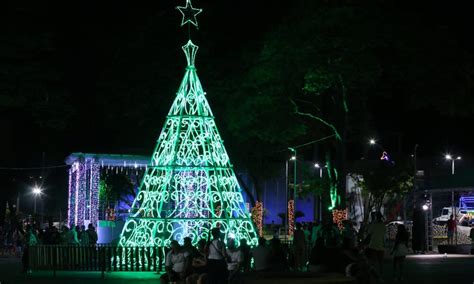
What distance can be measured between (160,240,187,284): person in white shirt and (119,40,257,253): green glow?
26.3ft

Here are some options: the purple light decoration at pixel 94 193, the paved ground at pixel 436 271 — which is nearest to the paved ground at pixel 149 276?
the paved ground at pixel 436 271

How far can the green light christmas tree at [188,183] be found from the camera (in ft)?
88.5

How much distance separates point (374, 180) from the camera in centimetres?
5438

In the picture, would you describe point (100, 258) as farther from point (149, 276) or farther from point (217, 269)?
point (217, 269)

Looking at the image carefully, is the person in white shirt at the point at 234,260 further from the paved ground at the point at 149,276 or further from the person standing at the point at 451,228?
the person standing at the point at 451,228

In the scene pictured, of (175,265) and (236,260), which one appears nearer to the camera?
(175,265)

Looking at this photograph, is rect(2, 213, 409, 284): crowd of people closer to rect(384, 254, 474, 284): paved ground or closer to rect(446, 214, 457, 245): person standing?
rect(384, 254, 474, 284): paved ground

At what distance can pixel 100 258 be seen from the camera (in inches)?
1019

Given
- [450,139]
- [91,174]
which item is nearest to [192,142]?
[91,174]

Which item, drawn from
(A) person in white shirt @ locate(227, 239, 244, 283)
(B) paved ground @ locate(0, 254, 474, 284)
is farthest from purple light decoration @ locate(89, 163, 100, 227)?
(A) person in white shirt @ locate(227, 239, 244, 283)

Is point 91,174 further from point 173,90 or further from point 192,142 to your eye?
point 192,142

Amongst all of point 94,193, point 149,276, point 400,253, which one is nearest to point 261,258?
point 400,253

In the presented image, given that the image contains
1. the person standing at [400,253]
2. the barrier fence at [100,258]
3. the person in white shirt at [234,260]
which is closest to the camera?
the person in white shirt at [234,260]

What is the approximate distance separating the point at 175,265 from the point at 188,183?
959 centimetres
